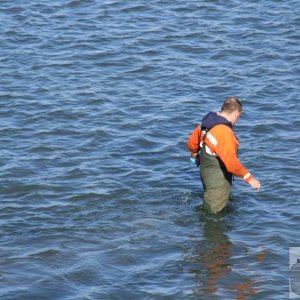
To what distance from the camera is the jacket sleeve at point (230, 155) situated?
40.4 ft

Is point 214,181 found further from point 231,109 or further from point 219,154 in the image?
point 231,109

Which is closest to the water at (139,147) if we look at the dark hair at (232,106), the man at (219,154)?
the man at (219,154)

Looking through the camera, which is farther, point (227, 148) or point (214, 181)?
point (214, 181)

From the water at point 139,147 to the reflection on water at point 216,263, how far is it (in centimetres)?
3

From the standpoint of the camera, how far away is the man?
1234cm

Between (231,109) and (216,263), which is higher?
(231,109)

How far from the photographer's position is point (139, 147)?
51.3 ft

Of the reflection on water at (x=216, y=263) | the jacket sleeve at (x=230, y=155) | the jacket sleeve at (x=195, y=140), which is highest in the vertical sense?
the jacket sleeve at (x=195, y=140)

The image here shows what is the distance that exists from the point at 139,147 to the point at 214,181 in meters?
2.99

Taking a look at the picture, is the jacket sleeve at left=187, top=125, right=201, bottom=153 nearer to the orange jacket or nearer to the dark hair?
the orange jacket

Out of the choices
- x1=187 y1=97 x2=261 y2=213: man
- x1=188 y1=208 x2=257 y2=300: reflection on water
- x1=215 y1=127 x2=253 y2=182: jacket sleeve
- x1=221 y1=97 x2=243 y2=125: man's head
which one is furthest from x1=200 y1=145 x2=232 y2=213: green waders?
x1=221 y1=97 x2=243 y2=125: man's head

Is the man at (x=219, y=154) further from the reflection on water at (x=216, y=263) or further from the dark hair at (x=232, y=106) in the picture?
the reflection on water at (x=216, y=263)

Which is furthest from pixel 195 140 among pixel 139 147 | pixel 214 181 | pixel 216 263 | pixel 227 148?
pixel 139 147

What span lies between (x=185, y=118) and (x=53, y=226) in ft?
15.3
